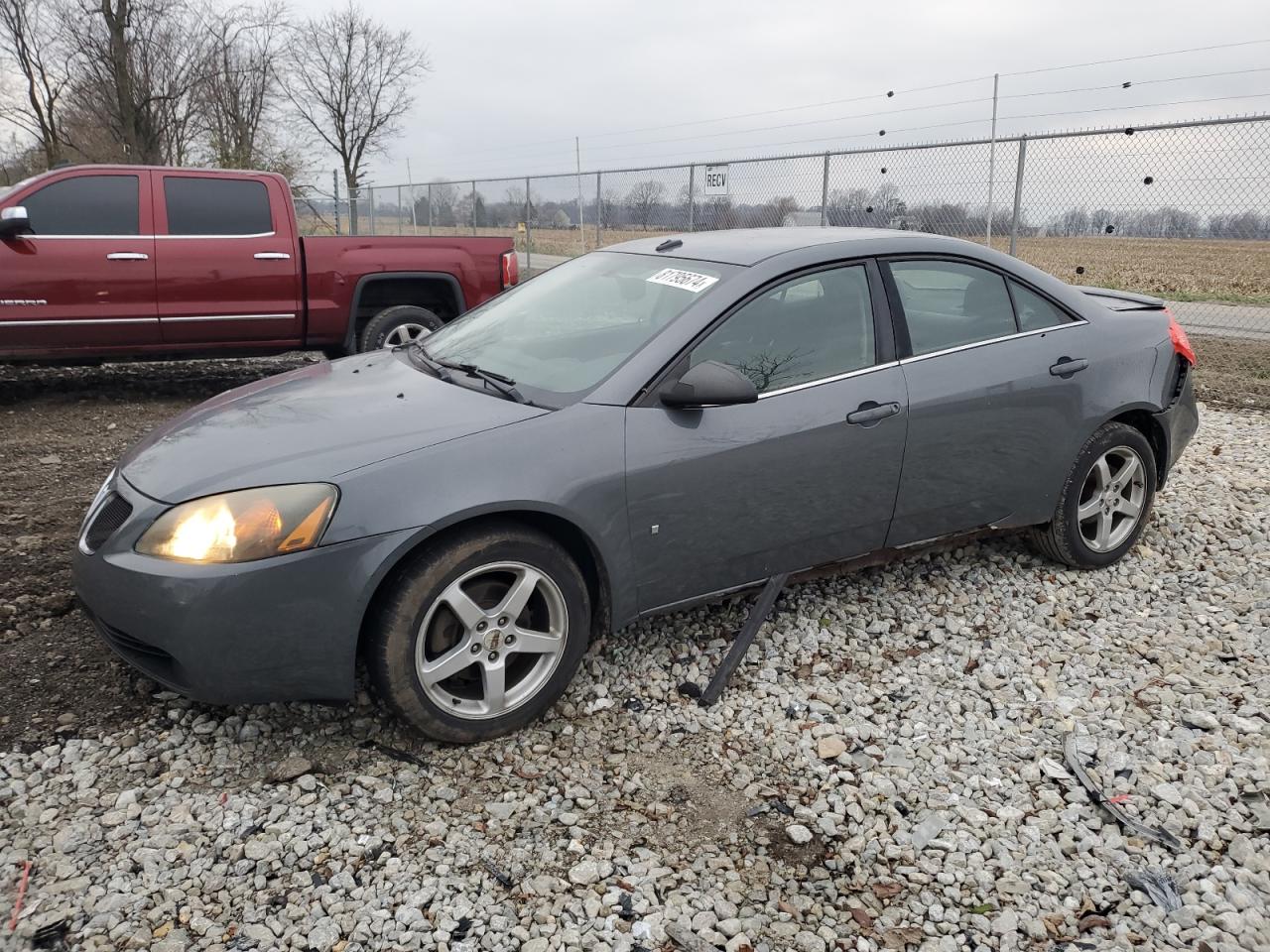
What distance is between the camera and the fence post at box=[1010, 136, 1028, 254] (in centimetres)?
1004

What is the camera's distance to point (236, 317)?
25.1 ft

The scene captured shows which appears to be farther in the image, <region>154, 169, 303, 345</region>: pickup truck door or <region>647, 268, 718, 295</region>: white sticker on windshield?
<region>154, 169, 303, 345</region>: pickup truck door

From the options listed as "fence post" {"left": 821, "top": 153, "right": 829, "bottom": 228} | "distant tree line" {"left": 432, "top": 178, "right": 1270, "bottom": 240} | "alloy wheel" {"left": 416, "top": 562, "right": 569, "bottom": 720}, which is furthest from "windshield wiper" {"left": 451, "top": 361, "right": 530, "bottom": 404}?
"fence post" {"left": 821, "top": 153, "right": 829, "bottom": 228}

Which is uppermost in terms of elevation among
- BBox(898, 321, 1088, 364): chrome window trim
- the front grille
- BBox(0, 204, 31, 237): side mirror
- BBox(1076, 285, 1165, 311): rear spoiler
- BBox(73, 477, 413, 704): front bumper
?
BBox(0, 204, 31, 237): side mirror

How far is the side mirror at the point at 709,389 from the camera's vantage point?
120 inches

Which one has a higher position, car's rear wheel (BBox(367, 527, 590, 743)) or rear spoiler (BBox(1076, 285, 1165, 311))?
rear spoiler (BBox(1076, 285, 1165, 311))

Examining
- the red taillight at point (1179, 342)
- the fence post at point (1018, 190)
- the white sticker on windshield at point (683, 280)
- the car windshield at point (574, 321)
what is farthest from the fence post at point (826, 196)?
the white sticker on windshield at point (683, 280)

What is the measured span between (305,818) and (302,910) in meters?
0.35

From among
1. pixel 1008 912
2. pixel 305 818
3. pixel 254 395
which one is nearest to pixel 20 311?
pixel 254 395

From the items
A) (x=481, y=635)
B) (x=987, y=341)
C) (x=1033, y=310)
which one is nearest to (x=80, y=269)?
(x=481, y=635)

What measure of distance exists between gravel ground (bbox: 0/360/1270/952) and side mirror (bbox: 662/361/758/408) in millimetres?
1059

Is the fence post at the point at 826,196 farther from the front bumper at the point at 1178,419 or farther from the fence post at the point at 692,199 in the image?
the front bumper at the point at 1178,419

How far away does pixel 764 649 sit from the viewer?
3613 millimetres

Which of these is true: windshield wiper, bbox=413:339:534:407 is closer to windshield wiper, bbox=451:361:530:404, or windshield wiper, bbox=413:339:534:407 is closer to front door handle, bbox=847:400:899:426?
windshield wiper, bbox=451:361:530:404
